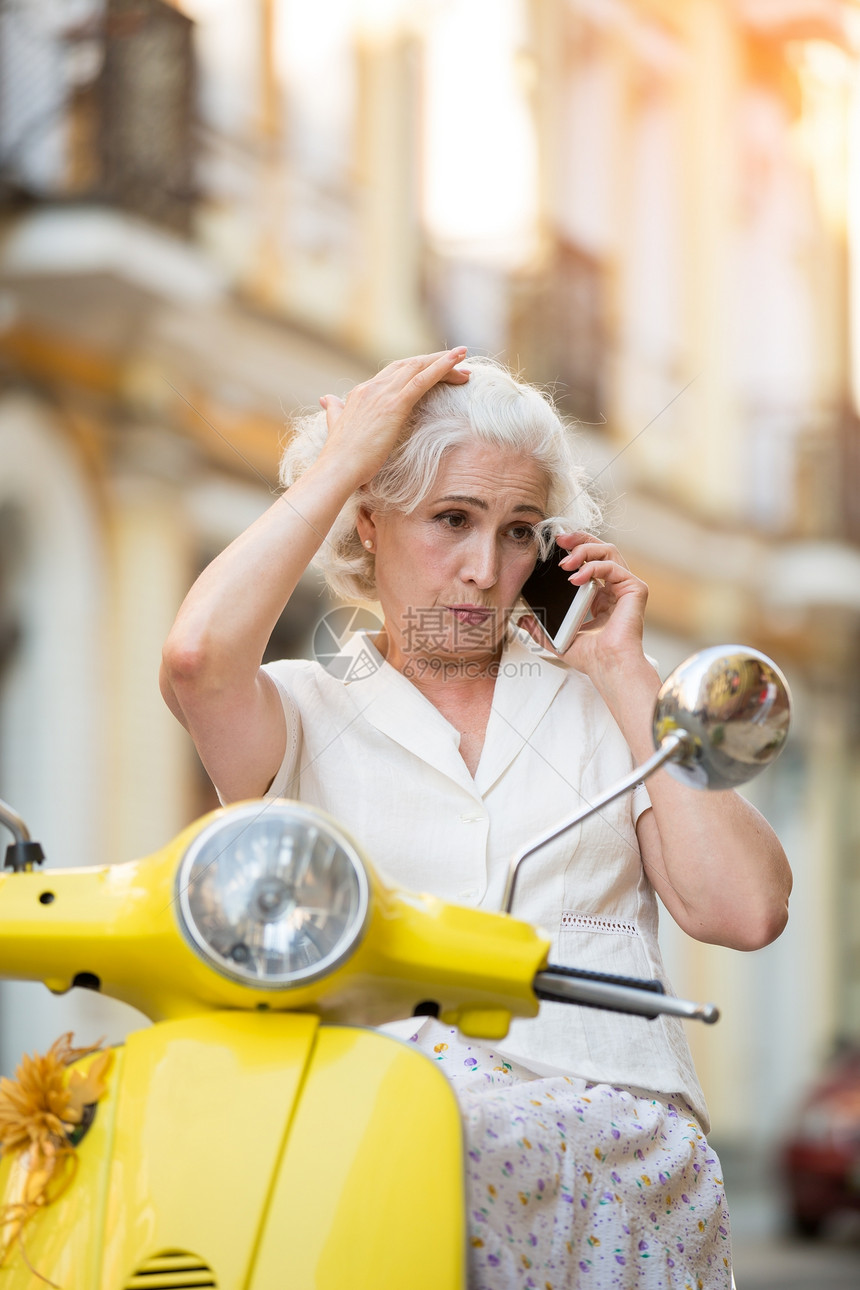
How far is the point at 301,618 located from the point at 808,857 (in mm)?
7809

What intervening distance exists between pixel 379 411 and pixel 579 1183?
911 mm

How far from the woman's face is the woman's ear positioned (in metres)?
0.08

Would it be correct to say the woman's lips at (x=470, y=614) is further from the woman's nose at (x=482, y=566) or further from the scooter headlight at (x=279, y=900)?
A: the scooter headlight at (x=279, y=900)

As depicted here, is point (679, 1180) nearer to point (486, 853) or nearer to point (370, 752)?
point (486, 853)

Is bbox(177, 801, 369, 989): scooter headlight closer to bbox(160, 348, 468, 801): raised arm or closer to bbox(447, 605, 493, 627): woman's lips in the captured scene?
bbox(160, 348, 468, 801): raised arm

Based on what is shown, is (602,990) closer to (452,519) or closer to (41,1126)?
(41,1126)

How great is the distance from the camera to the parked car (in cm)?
941

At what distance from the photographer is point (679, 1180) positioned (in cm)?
180

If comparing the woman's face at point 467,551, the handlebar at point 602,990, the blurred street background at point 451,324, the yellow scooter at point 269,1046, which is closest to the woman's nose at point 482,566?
the woman's face at point 467,551

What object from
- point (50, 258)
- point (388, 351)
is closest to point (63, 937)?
point (50, 258)

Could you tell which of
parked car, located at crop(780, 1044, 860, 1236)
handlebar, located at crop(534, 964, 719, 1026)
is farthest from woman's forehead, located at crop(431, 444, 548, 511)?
parked car, located at crop(780, 1044, 860, 1236)

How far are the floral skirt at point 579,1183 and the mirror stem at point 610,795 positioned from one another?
0.21m

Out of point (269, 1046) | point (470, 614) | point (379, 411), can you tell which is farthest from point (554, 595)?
point (269, 1046)

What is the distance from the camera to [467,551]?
2.18 metres
